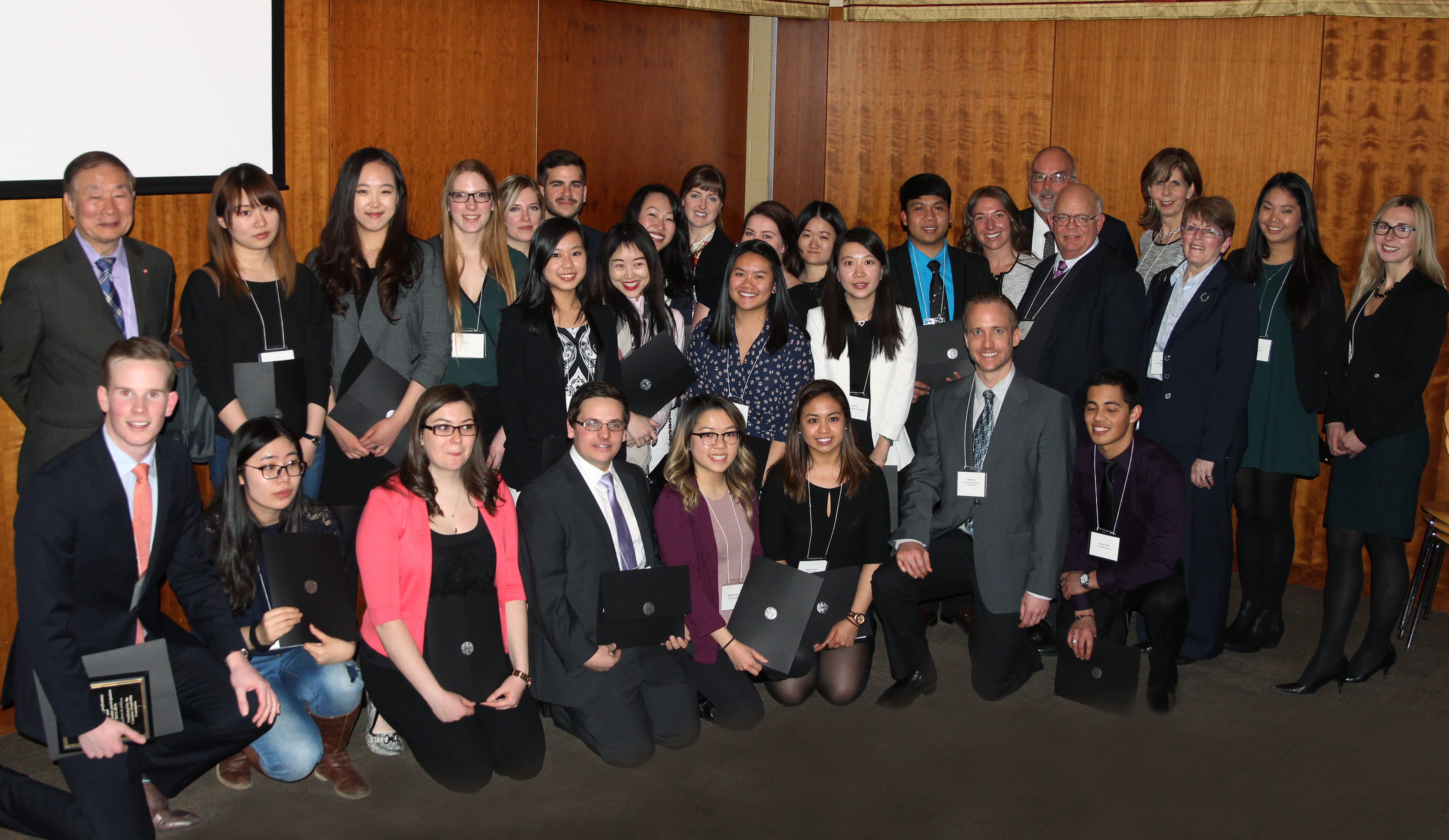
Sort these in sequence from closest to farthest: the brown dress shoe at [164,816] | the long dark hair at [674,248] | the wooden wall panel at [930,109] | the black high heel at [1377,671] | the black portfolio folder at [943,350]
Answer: the brown dress shoe at [164,816]
the black high heel at [1377,671]
the black portfolio folder at [943,350]
the long dark hair at [674,248]
the wooden wall panel at [930,109]

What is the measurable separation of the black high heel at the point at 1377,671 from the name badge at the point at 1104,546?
1.00 m

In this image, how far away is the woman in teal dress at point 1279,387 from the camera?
443 cm

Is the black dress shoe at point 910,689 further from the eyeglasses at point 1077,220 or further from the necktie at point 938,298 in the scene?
the eyeglasses at point 1077,220

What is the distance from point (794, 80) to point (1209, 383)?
119 inches

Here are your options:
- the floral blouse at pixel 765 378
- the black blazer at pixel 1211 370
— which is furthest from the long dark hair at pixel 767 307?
the black blazer at pixel 1211 370

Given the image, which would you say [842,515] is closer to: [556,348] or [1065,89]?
[556,348]

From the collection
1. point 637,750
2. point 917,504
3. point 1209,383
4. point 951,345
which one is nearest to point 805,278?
point 951,345

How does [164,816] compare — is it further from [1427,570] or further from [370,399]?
[1427,570]

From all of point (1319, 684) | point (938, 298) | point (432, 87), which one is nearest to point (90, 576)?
point (432, 87)

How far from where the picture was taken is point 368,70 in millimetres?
4609

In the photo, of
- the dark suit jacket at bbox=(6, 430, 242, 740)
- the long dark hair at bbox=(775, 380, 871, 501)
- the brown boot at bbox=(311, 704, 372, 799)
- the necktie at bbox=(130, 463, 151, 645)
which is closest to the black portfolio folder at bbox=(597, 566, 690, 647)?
the long dark hair at bbox=(775, 380, 871, 501)

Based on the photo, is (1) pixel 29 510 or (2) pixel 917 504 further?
(2) pixel 917 504

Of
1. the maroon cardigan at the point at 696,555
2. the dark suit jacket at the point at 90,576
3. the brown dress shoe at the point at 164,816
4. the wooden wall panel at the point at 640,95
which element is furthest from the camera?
the wooden wall panel at the point at 640,95

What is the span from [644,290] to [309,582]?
1621 millimetres
